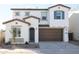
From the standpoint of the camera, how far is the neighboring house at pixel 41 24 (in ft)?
104

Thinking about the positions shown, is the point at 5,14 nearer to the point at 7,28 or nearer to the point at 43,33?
the point at 43,33

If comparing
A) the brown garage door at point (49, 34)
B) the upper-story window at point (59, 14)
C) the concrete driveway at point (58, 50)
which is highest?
the upper-story window at point (59, 14)

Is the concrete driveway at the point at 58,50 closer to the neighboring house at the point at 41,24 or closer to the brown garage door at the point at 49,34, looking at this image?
the neighboring house at the point at 41,24

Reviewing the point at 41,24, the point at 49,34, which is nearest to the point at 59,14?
the point at 41,24

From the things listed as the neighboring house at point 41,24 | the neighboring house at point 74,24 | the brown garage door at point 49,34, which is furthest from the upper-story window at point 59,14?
the neighboring house at point 74,24

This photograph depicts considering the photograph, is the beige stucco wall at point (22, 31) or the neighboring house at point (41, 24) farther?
the neighboring house at point (41, 24)

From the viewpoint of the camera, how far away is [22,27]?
31984 millimetres

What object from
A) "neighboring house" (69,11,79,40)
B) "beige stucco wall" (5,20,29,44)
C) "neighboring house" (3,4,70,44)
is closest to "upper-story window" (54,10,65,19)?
"neighboring house" (3,4,70,44)

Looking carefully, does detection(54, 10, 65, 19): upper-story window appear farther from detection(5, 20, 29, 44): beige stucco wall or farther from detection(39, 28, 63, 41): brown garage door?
detection(5, 20, 29, 44): beige stucco wall

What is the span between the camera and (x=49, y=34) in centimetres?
3869

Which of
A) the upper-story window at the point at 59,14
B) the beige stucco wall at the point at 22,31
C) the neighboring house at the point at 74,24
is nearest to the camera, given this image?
the beige stucco wall at the point at 22,31

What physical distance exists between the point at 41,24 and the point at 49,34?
2.30 m

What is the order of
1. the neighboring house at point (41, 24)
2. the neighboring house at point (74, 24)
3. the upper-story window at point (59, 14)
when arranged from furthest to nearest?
the neighboring house at point (74, 24) → the upper-story window at point (59, 14) → the neighboring house at point (41, 24)

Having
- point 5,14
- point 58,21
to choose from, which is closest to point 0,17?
point 5,14
